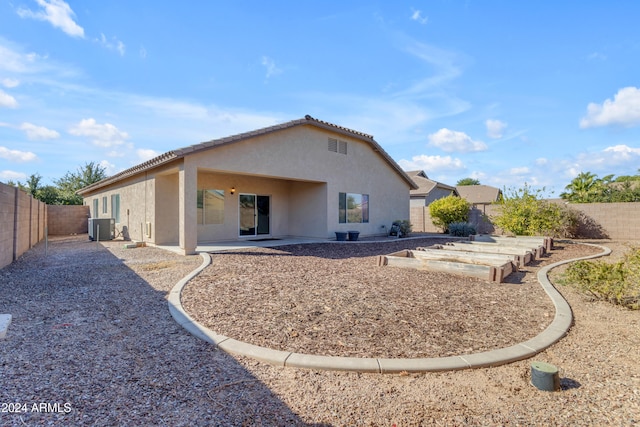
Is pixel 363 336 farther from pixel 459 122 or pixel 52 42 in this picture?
pixel 459 122

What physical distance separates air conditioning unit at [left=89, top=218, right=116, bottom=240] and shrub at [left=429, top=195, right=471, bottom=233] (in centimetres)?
1784

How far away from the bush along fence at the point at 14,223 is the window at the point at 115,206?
4.23m

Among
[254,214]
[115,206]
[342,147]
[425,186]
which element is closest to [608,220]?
[342,147]

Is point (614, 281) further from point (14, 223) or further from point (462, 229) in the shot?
point (14, 223)

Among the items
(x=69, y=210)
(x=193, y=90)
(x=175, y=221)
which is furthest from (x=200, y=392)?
(x=69, y=210)

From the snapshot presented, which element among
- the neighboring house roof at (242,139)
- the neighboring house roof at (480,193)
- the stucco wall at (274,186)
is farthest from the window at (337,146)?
the neighboring house roof at (480,193)

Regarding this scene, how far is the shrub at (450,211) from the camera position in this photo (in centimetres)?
2017

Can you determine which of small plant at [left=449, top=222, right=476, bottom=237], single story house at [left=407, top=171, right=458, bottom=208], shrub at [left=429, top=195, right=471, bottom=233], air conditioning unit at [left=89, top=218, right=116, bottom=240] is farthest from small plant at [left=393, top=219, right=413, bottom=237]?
air conditioning unit at [left=89, top=218, right=116, bottom=240]

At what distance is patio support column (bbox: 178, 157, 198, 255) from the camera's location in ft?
35.2

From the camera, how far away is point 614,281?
5.84 m

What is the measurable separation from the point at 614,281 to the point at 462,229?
1320 cm

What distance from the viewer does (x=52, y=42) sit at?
10.2 metres

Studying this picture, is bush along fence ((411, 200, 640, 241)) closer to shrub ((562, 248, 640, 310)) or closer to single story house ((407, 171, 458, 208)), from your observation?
shrub ((562, 248, 640, 310))

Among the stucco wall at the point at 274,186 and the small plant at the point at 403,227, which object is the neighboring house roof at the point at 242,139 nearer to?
the stucco wall at the point at 274,186
